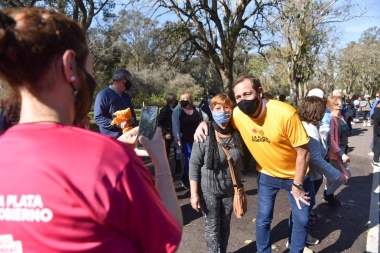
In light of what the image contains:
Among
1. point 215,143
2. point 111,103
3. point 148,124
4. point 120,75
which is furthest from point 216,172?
point 120,75

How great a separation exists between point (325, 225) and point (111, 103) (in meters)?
3.60

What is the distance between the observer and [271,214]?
11.0ft

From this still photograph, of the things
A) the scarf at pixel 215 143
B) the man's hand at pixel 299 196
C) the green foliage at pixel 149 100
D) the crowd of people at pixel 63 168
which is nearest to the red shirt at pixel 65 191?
the crowd of people at pixel 63 168

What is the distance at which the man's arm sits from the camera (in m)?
3.00

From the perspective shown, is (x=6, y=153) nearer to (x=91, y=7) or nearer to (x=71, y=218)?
(x=71, y=218)

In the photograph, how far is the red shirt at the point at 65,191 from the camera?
86 centimetres

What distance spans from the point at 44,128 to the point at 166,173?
19.6 inches

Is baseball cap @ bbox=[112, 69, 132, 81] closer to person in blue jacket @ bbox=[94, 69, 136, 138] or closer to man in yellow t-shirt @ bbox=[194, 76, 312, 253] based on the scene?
person in blue jacket @ bbox=[94, 69, 136, 138]

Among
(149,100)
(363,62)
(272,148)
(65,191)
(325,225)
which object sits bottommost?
(325,225)

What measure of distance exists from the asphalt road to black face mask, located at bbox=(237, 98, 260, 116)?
186 centimetres

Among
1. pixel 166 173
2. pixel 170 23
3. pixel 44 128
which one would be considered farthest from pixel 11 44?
pixel 170 23

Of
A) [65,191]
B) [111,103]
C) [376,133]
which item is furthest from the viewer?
[376,133]

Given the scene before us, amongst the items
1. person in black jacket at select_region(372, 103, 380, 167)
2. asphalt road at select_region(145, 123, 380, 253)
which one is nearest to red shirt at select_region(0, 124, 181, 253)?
asphalt road at select_region(145, 123, 380, 253)

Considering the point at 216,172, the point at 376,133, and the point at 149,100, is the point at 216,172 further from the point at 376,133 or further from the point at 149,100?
the point at 149,100
